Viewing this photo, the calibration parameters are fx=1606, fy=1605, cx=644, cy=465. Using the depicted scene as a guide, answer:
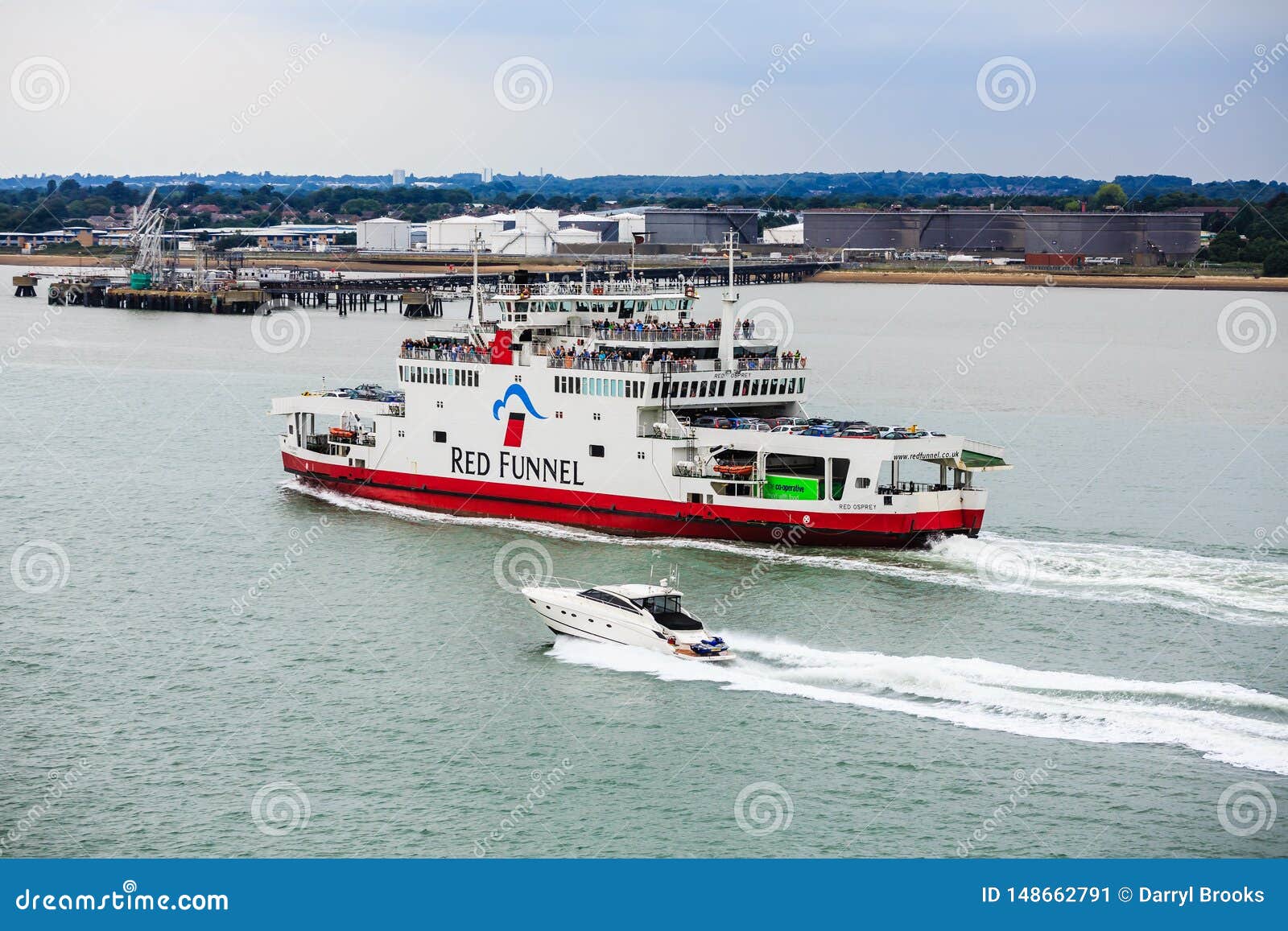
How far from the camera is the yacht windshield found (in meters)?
32.8

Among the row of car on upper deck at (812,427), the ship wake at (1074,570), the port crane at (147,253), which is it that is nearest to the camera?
the ship wake at (1074,570)

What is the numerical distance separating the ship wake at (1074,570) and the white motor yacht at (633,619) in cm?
850

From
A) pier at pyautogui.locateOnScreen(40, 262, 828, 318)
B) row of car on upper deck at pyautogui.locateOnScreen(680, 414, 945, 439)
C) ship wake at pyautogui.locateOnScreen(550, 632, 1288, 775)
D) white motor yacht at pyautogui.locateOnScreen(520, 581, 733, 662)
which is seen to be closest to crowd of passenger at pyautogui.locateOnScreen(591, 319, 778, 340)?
row of car on upper deck at pyautogui.locateOnScreen(680, 414, 945, 439)

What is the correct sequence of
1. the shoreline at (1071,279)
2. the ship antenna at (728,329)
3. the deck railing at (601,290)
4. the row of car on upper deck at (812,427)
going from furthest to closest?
the shoreline at (1071,279)
the deck railing at (601,290)
the ship antenna at (728,329)
the row of car on upper deck at (812,427)

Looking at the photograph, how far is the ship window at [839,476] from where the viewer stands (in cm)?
4309

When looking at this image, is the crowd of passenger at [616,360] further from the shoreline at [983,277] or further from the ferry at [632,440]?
the shoreline at [983,277]

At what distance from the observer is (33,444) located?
60.5 meters

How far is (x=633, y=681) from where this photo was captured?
31641 millimetres

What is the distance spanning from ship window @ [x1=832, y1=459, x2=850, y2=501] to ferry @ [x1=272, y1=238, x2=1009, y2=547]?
85mm

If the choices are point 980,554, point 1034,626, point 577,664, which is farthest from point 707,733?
point 980,554

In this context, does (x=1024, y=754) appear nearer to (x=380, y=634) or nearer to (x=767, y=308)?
(x=380, y=634)

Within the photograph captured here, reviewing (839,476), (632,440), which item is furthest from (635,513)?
(839,476)

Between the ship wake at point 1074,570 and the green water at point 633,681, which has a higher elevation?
the ship wake at point 1074,570

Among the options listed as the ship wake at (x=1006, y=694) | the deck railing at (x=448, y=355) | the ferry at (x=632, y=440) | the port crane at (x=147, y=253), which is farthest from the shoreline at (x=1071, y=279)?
the ship wake at (x=1006, y=694)
